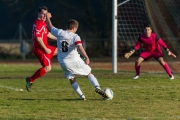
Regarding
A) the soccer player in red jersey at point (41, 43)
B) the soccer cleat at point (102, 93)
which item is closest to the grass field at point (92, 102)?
the soccer cleat at point (102, 93)

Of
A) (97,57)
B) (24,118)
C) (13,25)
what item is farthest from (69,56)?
(13,25)

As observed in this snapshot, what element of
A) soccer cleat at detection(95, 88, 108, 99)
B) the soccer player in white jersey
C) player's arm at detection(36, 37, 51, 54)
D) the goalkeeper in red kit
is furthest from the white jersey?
the goalkeeper in red kit

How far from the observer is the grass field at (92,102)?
7816mm

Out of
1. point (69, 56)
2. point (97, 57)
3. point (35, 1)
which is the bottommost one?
point (97, 57)

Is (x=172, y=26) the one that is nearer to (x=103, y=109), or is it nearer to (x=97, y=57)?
(x=103, y=109)

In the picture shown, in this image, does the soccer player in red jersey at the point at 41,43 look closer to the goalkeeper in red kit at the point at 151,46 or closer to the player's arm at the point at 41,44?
the player's arm at the point at 41,44

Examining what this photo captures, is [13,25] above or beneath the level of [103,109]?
beneath

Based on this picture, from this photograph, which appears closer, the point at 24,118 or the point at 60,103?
the point at 24,118

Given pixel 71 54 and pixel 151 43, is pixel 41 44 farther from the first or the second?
pixel 151 43

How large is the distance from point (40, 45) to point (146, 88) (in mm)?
2565

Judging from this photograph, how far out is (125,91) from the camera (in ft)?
36.1

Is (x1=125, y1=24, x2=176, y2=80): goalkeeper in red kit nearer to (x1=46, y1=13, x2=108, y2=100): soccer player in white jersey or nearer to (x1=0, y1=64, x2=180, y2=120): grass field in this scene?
(x1=0, y1=64, x2=180, y2=120): grass field

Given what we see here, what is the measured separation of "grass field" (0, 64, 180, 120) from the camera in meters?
7.82

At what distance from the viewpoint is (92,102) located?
9.34 metres
